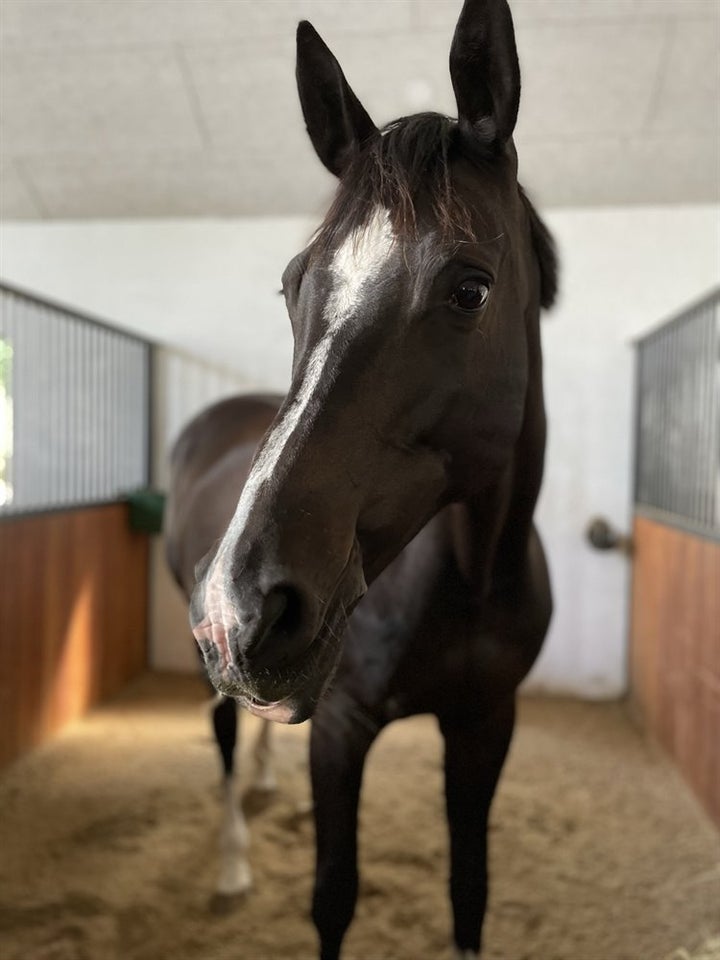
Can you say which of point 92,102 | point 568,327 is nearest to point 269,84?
point 92,102

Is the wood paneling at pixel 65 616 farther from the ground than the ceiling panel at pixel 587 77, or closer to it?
closer to it

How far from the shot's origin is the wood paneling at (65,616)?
231cm

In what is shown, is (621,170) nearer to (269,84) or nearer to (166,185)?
(269,84)

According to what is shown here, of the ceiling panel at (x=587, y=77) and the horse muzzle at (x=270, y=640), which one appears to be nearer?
the horse muzzle at (x=270, y=640)

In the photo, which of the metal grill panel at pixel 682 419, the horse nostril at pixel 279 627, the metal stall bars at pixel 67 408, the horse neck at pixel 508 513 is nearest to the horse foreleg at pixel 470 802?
the horse neck at pixel 508 513

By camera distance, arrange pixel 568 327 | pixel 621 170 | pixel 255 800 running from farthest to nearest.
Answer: pixel 568 327 < pixel 255 800 < pixel 621 170

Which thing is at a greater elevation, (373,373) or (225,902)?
(373,373)

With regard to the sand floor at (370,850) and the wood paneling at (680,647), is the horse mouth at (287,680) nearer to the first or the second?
the sand floor at (370,850)

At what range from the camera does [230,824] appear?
1.89 m

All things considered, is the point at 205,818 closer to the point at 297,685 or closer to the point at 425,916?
the point at 425,916

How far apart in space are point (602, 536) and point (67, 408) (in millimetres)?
2103

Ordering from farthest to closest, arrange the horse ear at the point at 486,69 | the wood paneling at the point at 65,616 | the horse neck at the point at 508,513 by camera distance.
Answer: the wood paneling at the point at 65,616 → the horse neck at the point at 508,513 → the horse ear at the point at 486,69

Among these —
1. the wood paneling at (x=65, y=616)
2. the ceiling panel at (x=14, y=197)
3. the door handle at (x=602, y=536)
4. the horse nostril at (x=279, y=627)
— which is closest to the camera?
the horse nostril at (x=279, y=627)

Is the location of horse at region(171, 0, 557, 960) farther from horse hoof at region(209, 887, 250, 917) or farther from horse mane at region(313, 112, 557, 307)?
horse hoof at region(209, 887, 250, 917)
